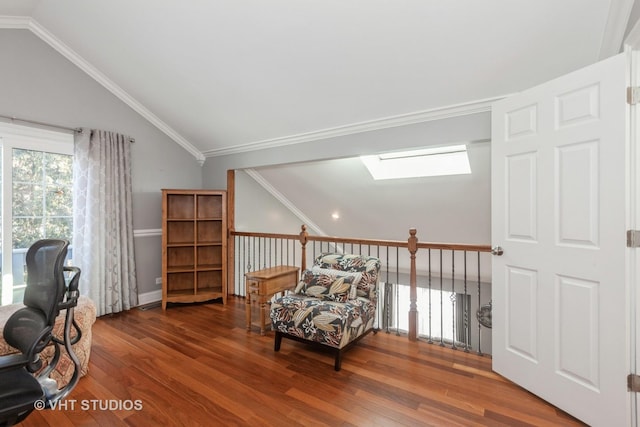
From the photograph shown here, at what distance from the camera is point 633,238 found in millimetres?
1613

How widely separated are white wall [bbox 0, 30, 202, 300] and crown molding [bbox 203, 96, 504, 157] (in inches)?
37.8

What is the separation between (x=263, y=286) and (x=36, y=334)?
74.3 inches

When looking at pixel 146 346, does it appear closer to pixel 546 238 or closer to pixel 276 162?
pixel 276 162

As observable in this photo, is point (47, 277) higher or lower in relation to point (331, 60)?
lower

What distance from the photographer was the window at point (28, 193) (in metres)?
3.00

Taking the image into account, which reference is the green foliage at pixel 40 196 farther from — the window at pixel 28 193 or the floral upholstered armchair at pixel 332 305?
the floral upholstered armchair at pixel 332 305

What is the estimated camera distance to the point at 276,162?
13.1 feet

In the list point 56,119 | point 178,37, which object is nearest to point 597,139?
point 178,37

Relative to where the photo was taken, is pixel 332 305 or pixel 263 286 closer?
pixel 332 305

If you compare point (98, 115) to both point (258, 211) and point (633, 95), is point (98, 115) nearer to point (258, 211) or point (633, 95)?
point (258, 211)

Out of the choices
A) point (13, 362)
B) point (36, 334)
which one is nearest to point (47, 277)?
point (36, 334)

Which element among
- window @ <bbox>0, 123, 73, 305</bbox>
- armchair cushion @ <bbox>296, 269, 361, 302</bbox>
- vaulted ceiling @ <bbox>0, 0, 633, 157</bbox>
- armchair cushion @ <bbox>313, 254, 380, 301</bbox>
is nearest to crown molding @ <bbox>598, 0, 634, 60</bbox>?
vaulted ceiling @ <bbox>0, 0, 633, 157</bbox>

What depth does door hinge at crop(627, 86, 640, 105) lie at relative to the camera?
161 centimetres

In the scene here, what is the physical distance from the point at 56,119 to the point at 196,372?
3.15 metres
